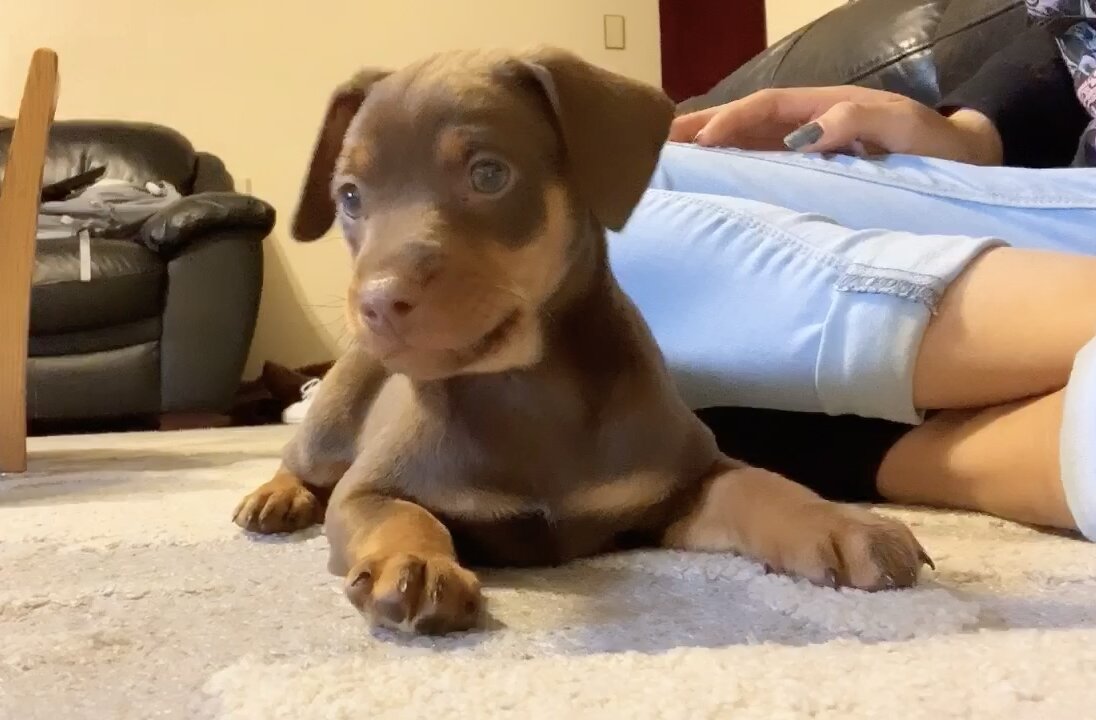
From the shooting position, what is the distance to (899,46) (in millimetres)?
2143

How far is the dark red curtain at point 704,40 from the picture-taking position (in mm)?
4496

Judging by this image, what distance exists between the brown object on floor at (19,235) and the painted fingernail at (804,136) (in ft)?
5.00

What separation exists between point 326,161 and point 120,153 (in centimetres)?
371

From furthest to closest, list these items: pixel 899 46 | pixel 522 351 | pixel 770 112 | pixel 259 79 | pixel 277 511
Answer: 1. pixel 259 79
2. pixel 899 46
3. pixel 770 112
4. pixel 277 511
5. pixel 522 351

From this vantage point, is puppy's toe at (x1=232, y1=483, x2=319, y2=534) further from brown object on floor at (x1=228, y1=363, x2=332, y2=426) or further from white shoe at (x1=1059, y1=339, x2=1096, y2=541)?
brown object on floor at (x1=228, y1=363, x2=332, y2=426)

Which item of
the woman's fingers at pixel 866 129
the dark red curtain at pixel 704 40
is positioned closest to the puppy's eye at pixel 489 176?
the woman's fingers at pixel 866 129

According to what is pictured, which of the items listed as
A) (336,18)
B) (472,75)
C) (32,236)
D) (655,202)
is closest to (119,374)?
(32,236)

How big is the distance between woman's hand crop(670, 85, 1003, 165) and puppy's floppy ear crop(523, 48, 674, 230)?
567 mm

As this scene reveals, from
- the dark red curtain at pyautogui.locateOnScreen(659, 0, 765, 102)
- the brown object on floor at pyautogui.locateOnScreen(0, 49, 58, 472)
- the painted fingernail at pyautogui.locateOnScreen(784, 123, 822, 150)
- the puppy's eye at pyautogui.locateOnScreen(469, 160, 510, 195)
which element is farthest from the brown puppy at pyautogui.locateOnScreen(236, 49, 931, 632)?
the dark red curtain at pyautogui.locateOnScreen(659, 0, 765, 102)

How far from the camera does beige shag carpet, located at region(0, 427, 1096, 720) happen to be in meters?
0.66

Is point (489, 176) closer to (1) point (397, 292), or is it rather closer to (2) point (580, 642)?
(1) point (397, 292)

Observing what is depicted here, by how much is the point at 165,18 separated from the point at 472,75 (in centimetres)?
415

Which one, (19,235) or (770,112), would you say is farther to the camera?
(19,235)

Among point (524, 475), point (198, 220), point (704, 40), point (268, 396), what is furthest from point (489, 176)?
point (704, 40)
